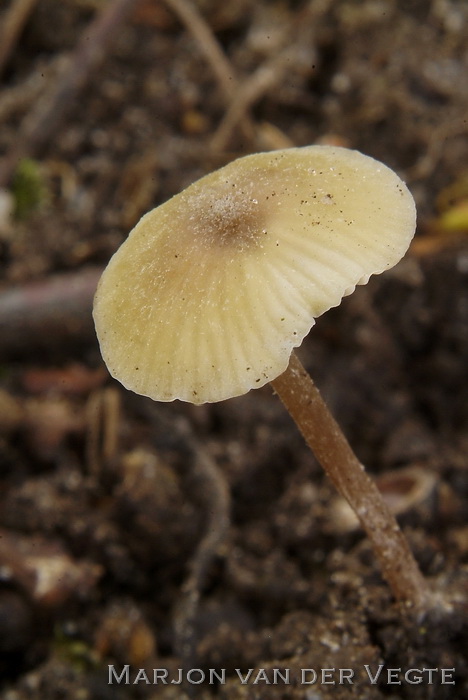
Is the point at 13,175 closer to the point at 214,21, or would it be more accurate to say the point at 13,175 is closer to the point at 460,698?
the point at 214,21

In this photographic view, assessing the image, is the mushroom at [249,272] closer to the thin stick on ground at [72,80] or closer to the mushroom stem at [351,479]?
the mushroom stem at [351,479]

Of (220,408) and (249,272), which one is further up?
(220,408)

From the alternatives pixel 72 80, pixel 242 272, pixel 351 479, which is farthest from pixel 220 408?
pixel 72 80

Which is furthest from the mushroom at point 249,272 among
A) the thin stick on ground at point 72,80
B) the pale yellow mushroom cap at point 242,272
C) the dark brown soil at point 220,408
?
the thin stick on ground at point 72,80

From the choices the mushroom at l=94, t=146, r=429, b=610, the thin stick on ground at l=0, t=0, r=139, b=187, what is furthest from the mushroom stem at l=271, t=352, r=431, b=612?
the thin stick on ground at l=0, t=0, r=139, b=187

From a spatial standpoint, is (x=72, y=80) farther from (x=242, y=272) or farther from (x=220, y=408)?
(x=242, y=272)

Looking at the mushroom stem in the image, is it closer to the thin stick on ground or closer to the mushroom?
the mushroom
